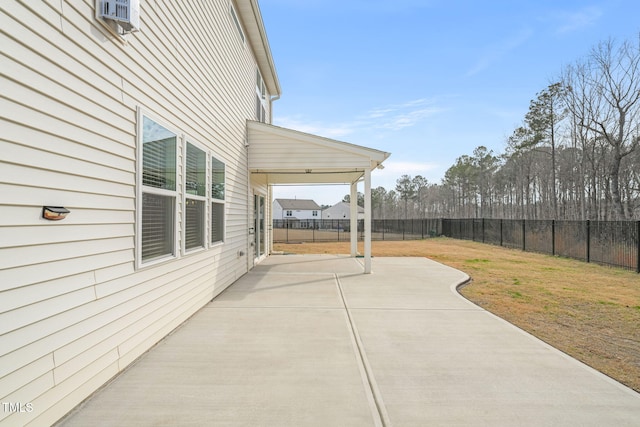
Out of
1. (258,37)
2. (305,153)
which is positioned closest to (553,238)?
(305,153)

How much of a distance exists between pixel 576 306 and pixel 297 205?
57359mm

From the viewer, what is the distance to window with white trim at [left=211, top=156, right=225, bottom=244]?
5387 millimetres

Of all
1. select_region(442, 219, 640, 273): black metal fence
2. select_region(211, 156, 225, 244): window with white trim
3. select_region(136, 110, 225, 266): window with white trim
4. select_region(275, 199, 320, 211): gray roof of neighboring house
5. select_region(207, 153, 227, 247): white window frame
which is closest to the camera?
select_region(136, 110, 225, 266): window with white trim

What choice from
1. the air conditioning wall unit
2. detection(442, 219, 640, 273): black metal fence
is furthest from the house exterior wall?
detection(442, 219, 640, 273): black metal fence

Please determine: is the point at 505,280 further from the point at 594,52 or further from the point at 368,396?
the point at 594,52

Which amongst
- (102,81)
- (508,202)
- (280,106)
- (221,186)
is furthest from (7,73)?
(508,202)

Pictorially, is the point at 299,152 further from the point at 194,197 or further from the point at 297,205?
the point at 297,205

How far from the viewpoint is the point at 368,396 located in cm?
249

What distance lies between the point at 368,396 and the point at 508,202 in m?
37.6

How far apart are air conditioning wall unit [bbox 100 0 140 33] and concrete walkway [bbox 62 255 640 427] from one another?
9.89 ft

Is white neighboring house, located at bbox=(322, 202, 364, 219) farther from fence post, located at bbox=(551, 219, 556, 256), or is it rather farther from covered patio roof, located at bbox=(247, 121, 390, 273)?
covered patio roof, located at bbox=(247, 121, 390, 273)

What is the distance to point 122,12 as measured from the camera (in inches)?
100

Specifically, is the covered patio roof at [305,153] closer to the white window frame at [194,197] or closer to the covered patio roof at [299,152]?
the covered patio roof at [299,152]

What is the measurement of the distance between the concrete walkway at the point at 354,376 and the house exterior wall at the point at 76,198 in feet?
1.19
